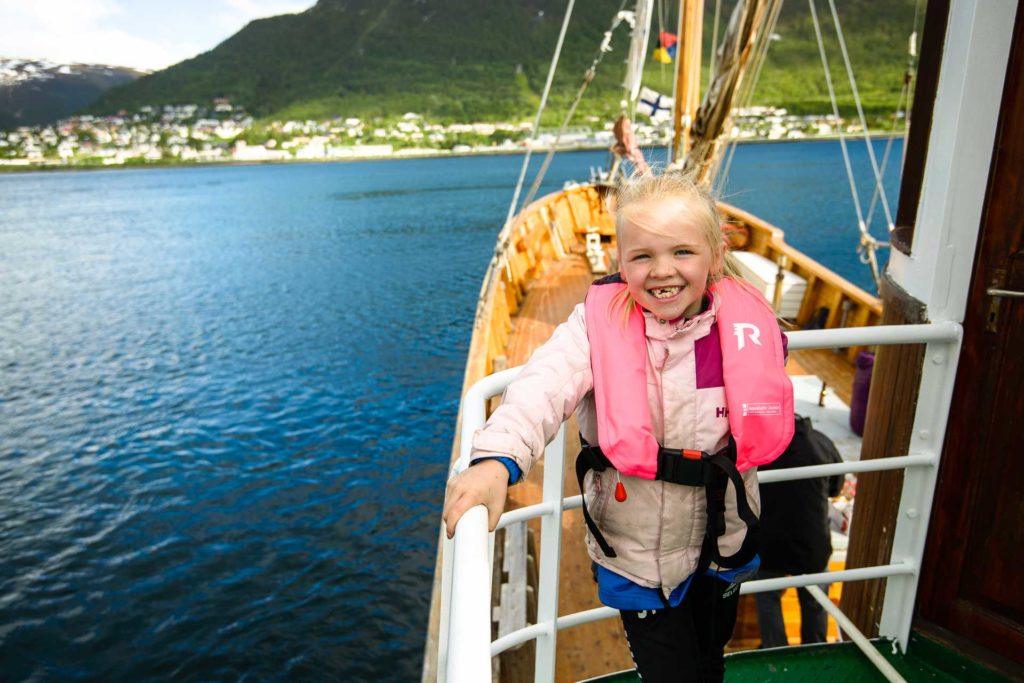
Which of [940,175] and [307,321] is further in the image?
[307,321]

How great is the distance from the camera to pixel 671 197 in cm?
136

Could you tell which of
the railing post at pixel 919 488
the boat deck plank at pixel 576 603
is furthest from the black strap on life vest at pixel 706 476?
the boat deck plank at pixel 576 603

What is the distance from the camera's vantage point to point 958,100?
5.88ft

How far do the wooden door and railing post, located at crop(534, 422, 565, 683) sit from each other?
49.8 inches

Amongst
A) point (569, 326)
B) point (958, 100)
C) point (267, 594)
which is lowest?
point (267, 594)

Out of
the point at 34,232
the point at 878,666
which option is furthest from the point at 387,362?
the point at 34,232

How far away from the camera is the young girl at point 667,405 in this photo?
1.36 metres

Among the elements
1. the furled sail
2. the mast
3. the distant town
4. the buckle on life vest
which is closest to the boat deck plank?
the buckle on life vest

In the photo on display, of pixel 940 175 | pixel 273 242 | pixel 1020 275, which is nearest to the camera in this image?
pixel 1020 275

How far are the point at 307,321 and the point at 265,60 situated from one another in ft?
609

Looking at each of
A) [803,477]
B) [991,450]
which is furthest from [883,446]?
[803,477]

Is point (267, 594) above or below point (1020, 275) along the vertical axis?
below

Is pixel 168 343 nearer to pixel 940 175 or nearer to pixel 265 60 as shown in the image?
pixel 940 175

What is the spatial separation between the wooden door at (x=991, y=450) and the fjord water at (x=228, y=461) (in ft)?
2.30
